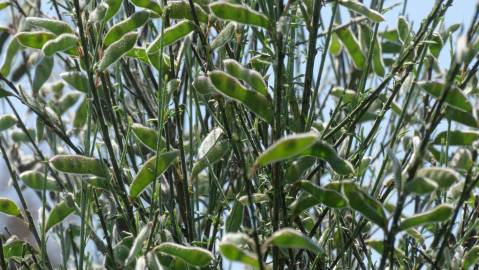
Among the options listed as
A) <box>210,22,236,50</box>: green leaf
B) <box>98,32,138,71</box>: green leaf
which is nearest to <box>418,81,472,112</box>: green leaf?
<box>210,22,236,50</box>: green leaf

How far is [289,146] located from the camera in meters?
1.33

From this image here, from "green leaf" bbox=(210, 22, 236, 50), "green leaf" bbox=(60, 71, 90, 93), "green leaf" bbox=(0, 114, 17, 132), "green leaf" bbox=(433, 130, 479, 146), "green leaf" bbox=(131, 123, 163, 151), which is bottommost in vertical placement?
"green leaf" bbox=(0, 114, 17, 132)

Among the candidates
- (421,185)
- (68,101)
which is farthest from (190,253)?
(68,101)

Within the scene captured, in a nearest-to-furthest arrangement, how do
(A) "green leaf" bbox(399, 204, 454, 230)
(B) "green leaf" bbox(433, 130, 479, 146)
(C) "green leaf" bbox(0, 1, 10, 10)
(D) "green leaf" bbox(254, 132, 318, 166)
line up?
(D) "green leaf" bbox(254, 132, 318, 166) < (A) "green leaf" bbox(399, 204, 454, 230) < (B) "green leaf" bbox(433, 130, 479, 146) < (C) "green leaf" bbox(0, 1, 10, 10)

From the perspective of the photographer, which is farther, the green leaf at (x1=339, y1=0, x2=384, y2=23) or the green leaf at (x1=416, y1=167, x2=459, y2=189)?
the green leaf at (x1=339, y1=0, x2=384, y2=23)

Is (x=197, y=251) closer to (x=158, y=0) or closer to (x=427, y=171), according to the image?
(x=427, y=171)

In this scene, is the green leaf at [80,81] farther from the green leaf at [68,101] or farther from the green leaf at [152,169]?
the green leaf at [68,101]

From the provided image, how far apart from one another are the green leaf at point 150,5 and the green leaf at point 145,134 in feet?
0.69

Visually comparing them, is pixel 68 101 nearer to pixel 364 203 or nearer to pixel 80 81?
pixel 80 81

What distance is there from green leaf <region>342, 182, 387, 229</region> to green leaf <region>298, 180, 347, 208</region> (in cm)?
8

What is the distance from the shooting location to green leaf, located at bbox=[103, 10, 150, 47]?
5.78 ft

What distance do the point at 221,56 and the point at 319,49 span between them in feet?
0.61

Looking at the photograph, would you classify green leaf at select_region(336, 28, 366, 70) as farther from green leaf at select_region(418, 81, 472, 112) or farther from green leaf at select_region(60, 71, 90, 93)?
green leaf at select_region(60, 71, 90, 93)

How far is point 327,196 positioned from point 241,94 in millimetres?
212
